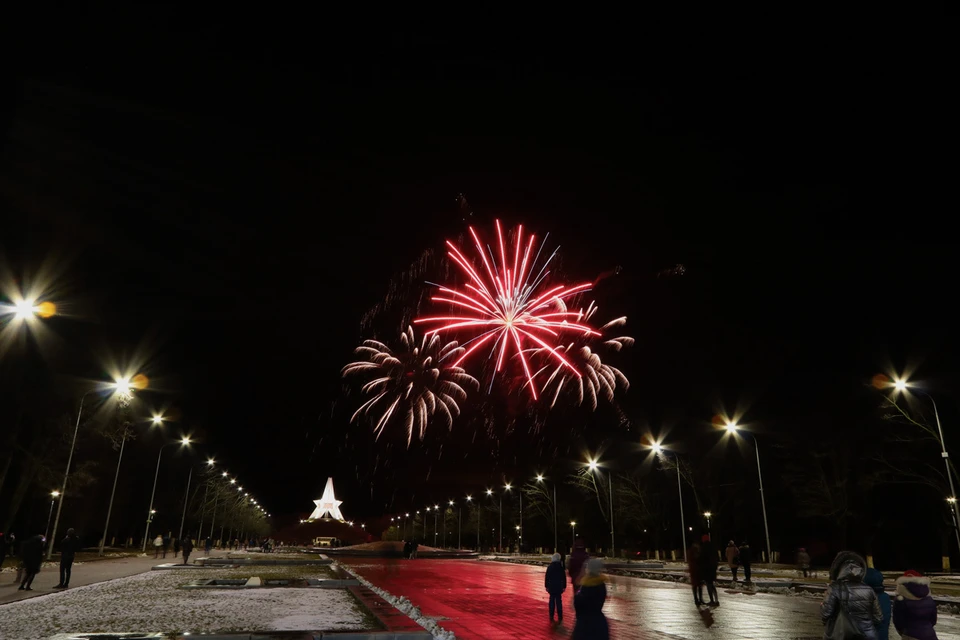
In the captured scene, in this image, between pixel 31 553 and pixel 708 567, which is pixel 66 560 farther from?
pixel 708 567

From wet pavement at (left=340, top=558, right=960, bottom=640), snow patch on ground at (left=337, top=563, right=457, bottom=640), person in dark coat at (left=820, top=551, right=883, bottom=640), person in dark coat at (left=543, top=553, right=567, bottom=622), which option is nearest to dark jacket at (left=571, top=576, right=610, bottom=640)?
person in dark coat at (left=820, top=551, right=883, bottom=640)

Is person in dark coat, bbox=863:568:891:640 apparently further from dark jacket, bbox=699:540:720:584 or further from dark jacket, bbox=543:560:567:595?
dark jacket, bbox=699:540:720:584

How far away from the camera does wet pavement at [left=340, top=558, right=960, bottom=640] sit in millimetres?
14484

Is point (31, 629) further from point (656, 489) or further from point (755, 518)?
point (656, 489)

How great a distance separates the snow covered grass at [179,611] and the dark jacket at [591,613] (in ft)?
20.1

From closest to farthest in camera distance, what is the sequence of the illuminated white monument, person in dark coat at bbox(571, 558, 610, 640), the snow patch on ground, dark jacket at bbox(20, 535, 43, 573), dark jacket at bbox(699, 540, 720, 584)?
person in dark coat at bbox(571, 558, 610, 640), the snow patch on ground, dark jacket at bbox(699, 540, 720, 584), dark jacket at bbox(20, 535, 43, 573), the illuminated white monument

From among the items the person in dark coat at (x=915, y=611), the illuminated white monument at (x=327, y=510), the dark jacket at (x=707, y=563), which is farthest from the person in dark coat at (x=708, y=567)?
the illuminated white monument at (x=327, y=510)

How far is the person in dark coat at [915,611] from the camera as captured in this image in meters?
7.83

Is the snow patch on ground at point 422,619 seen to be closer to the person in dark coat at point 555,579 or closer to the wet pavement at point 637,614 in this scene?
the wet pavement at point 637,614

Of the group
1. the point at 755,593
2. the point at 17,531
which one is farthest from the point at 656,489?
the point at 17,531

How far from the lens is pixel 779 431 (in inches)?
2227

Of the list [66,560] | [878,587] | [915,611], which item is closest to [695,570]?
[878,587]

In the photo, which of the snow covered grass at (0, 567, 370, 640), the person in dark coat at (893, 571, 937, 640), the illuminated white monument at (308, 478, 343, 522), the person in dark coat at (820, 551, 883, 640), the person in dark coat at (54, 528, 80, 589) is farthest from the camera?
the illuminated white monument at (308, 478, 343, 522)

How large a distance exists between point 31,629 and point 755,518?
59492 mm
